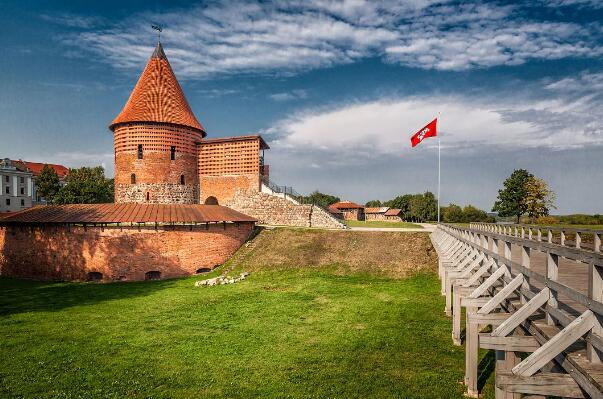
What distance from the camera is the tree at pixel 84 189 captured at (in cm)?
4831

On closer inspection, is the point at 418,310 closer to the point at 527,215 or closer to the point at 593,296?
the point at 593,296

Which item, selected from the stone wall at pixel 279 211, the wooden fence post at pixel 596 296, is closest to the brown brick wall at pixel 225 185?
the stone wall at pixel 279 211

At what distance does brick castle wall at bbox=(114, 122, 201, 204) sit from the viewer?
1125 inches

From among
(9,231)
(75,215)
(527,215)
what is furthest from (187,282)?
(527,215)

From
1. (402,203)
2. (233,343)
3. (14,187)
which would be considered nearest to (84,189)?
(14,187)

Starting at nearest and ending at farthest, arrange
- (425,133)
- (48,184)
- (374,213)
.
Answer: (425,133)
(48,184)
(374,213)

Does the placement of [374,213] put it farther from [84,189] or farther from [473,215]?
[84,189]

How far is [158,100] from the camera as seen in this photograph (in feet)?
98.4

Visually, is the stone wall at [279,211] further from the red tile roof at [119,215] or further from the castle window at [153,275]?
the castle window at [153,275]

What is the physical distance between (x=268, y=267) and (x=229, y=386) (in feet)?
42.3

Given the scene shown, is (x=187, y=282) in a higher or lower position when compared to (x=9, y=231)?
lower

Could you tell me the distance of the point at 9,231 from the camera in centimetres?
2083

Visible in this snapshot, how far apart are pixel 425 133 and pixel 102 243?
2082 centimetres

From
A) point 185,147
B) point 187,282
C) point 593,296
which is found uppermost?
point 185,147
